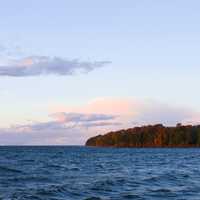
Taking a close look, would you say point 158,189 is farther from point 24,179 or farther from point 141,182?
point 24,179

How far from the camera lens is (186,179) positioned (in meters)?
51.9

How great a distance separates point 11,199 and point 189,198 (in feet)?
39.6

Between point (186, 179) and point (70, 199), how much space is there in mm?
19240

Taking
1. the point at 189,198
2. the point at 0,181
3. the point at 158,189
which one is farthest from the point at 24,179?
the point at 189,198

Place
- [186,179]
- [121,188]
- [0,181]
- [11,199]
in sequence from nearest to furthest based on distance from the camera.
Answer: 1. [11,199]
2. [121,188]
3. [0,181]
4. [186,179]

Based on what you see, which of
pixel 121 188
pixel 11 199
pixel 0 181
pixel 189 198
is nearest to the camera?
pixel 11 199

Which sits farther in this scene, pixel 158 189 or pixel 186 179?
pixel 186 179

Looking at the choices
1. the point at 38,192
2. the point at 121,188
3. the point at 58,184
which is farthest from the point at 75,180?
the point at 38,192

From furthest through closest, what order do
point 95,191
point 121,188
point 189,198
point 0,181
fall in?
point 0,181 → point 121,188 → point 95,191 → point 189,198

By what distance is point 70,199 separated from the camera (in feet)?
118

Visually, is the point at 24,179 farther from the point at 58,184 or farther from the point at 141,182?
the point at 141,182

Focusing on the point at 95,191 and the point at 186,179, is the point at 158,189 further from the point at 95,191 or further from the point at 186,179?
the point at 186,179

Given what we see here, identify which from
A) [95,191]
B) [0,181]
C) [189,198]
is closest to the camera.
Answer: [189,198]

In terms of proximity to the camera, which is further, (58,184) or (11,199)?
(58,184)
